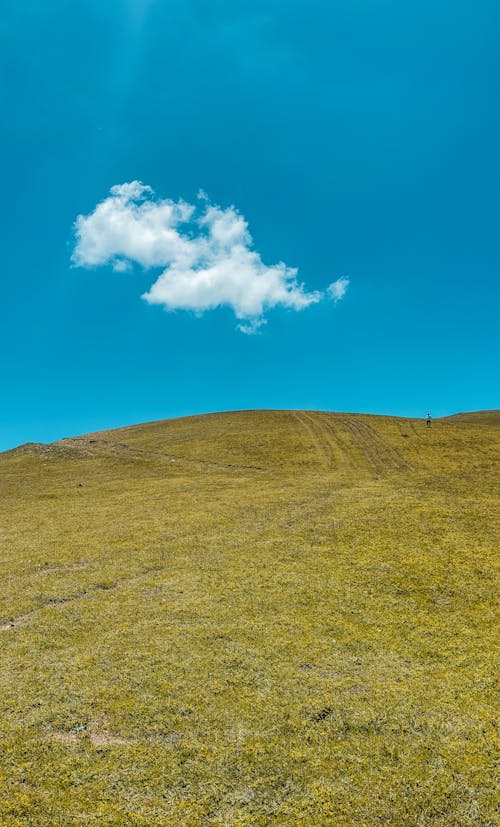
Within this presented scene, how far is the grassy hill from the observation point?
6645mm

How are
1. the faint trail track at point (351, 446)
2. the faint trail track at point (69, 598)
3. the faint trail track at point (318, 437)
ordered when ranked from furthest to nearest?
the faint trail track at point (318, 437) < the faint trail track at point (351, 446) < the faint trail track at point (69, 598)

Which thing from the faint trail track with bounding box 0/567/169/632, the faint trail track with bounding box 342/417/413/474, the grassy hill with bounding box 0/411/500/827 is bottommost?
the grassy hill with bounding box 0/411/500/827

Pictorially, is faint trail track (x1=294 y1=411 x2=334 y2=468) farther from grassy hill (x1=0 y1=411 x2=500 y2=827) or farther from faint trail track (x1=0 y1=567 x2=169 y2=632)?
faint trail track (x1=0 y1=567 x2=169 y2=632)

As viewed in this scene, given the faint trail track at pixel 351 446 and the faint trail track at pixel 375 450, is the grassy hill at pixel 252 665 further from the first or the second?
the faint trail track at pixel 351 446

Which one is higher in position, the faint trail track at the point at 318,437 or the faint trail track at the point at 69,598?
the faint trail track at the point at 318,437

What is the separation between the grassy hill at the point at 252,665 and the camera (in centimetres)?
664

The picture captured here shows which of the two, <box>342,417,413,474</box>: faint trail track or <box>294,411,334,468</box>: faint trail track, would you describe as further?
<box>294,411,334,468</box>: faint trail track

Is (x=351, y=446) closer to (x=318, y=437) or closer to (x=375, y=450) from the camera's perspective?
(x=375, y=450)

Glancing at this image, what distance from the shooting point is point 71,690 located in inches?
356

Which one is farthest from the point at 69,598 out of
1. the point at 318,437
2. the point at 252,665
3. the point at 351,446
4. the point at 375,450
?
the point at 318,437

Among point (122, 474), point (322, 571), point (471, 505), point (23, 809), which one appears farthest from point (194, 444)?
point (23, 809)

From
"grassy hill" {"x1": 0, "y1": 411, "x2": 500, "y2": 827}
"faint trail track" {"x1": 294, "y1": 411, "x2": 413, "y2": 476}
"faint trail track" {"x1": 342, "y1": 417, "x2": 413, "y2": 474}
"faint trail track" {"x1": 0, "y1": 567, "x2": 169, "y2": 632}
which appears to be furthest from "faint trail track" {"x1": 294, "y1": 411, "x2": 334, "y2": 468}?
"faint trail track" {"x1": 0, "y1": 567, "x2": 169, "y2": 632}

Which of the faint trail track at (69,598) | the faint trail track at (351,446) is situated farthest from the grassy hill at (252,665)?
the faint trail track at (351,446)

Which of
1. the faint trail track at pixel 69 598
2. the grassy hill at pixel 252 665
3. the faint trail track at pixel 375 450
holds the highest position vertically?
the faint trail track at pixel 375 450
